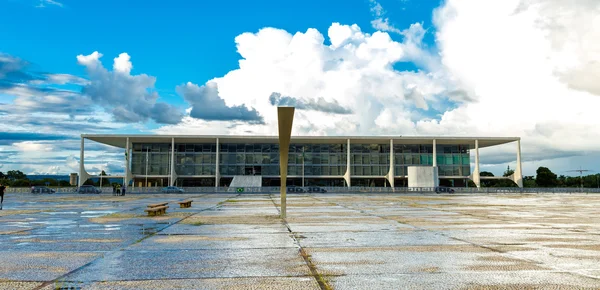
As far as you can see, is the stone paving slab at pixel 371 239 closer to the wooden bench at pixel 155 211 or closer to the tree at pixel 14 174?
the wooden bench at pixel 155 211

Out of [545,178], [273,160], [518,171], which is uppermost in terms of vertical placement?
[273,160]

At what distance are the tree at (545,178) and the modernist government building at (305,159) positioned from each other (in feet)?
133

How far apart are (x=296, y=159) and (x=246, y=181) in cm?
1262

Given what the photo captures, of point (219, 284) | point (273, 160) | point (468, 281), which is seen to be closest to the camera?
point (219, 284)

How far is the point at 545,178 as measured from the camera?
433 ft

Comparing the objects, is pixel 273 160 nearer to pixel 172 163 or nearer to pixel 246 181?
pixel 246 181

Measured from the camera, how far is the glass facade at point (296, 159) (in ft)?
327

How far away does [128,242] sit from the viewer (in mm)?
13227

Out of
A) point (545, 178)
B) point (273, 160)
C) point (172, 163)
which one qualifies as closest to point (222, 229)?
point (172, 163)

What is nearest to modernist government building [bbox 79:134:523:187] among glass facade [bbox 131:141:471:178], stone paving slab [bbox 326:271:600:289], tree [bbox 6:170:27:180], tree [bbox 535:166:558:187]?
glass facade [bbox 131:141:471:178]

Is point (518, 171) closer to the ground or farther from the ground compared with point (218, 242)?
farther from the ground

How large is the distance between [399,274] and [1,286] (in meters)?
7.15

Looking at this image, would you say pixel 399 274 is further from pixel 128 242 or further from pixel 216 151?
pixel 216 151

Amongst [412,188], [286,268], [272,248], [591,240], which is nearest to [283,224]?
[272,248]
